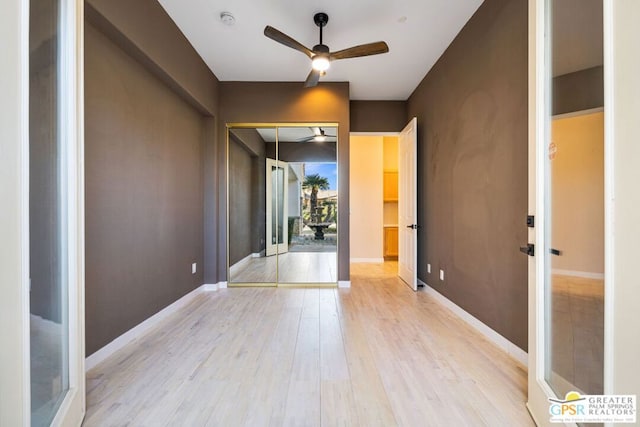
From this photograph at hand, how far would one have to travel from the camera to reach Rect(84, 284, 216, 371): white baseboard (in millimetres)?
1967

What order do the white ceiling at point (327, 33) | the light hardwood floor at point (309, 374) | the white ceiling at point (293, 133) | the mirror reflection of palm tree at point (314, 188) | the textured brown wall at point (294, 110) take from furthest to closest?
the mirror reflection of palm tree at point (314, 188), the white ceiling at point (293, 133), the textured brown wall at point (294, 110), the white ceiling at point (327, 33), the light hardwood floor at point (309, 374)

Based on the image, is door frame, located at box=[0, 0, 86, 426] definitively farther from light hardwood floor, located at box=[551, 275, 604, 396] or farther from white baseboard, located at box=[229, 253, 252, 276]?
white baseboard, located at box=[229, 253, 252, 276]

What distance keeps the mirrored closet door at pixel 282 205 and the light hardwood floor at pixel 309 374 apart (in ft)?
4.32

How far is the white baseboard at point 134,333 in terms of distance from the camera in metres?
1.97

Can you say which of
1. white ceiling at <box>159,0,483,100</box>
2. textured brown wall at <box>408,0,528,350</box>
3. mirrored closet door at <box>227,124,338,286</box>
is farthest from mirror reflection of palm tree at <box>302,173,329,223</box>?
textured brown wall at <box>408,0,528,350</box>

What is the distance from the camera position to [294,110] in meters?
4.01

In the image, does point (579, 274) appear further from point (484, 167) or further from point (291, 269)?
point (291, 269)

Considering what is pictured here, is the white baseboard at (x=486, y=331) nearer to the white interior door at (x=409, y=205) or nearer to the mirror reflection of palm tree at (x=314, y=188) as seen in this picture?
the white interior door at (x=409, y=205)

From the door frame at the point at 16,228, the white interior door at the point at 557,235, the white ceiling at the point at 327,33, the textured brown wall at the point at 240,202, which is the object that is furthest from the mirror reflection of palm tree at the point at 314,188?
the door frame at the point at 16,228

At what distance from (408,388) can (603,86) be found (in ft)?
5.97

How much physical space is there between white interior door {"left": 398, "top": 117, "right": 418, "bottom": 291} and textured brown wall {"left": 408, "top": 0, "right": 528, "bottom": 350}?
28 centimetres

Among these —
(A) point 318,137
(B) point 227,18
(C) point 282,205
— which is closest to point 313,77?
(B) point 227,18

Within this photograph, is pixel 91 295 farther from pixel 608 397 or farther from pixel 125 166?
pixel 608 397

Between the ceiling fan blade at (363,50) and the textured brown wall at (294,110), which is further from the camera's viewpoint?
the textured brown wall at (294,110)
